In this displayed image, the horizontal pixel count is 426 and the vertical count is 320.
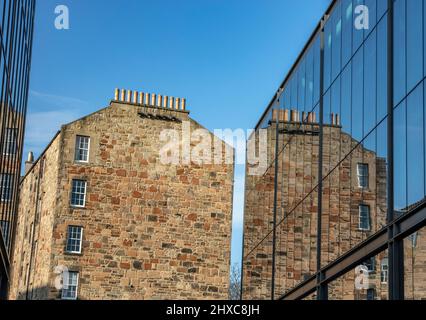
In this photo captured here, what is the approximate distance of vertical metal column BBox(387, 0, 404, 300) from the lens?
2039 cm

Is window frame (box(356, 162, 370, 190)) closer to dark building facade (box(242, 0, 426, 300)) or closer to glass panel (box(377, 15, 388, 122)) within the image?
dark building facade (box(242, 0, 426, 300))

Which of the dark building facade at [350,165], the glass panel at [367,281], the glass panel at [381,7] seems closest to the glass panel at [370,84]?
the dark building facade at [350,165]

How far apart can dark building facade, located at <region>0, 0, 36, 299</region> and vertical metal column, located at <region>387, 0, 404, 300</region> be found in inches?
354

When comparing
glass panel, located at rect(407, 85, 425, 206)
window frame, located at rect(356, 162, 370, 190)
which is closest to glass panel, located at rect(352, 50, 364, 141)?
window frame, located at rect(356, 162, 370, 190)

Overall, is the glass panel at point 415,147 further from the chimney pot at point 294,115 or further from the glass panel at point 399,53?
the chimney pot at point 294,115

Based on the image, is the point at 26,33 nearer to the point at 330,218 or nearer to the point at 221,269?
the point at 330,218

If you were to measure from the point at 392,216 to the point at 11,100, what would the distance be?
1111 cm

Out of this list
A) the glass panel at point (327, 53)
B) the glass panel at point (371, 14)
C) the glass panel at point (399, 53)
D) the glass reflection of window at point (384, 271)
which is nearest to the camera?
the glass panel at point (399, 53)

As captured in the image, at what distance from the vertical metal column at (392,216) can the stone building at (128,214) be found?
78.3ft

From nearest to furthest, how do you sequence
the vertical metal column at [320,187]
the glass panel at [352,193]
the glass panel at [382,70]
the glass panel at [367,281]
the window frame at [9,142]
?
the glass panel at [367,281]
the glass panel at [382,70]
the glass panel at [352,193]
the window frame at [9,142]
the vertical metal column at [320,187]

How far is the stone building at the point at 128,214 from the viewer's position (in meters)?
43.2

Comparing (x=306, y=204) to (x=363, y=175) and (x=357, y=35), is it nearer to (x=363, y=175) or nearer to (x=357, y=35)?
(x=363, y=175)

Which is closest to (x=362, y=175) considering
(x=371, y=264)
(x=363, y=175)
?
(x=363, y=175)
